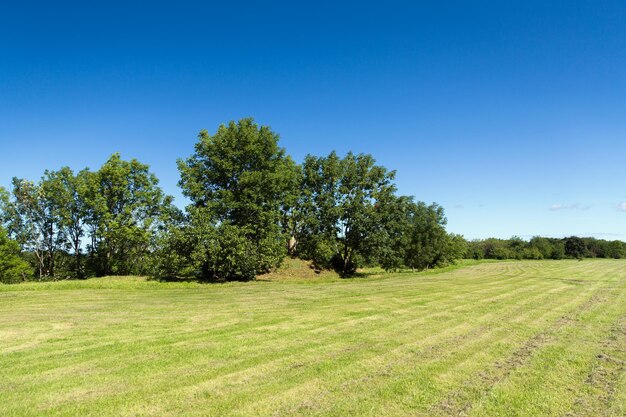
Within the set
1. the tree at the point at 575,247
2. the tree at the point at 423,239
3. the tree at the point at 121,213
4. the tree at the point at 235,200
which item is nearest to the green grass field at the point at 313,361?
the tree at the point at 235,200

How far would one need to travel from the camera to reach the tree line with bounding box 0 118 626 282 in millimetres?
29359

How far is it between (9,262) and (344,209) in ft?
102

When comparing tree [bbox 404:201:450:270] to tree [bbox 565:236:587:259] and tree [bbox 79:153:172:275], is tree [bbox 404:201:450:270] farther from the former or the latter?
tree [bbox 565:236:587:259]

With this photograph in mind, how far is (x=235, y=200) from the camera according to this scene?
1216 inches

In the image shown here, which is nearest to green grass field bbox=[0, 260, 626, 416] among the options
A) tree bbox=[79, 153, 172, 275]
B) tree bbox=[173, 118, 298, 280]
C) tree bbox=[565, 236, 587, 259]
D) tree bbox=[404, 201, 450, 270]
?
tree bbox=[173, 118, 298, 280]

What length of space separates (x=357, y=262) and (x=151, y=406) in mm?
35384

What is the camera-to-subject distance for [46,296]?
17.7m

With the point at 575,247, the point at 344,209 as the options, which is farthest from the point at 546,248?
the point at 344,209

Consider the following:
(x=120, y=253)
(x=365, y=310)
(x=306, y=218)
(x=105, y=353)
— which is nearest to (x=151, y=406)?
(x=105, y=353)

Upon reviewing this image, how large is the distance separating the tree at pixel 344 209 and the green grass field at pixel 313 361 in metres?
24.3

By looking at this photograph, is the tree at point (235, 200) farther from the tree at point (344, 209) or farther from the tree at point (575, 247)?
the tree at point (575, 247)

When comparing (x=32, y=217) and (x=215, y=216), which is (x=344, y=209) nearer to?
(x=215, y=216)

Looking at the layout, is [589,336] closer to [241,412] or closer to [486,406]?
[486,406]

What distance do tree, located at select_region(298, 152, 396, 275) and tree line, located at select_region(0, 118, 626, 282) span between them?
11 centimetres
